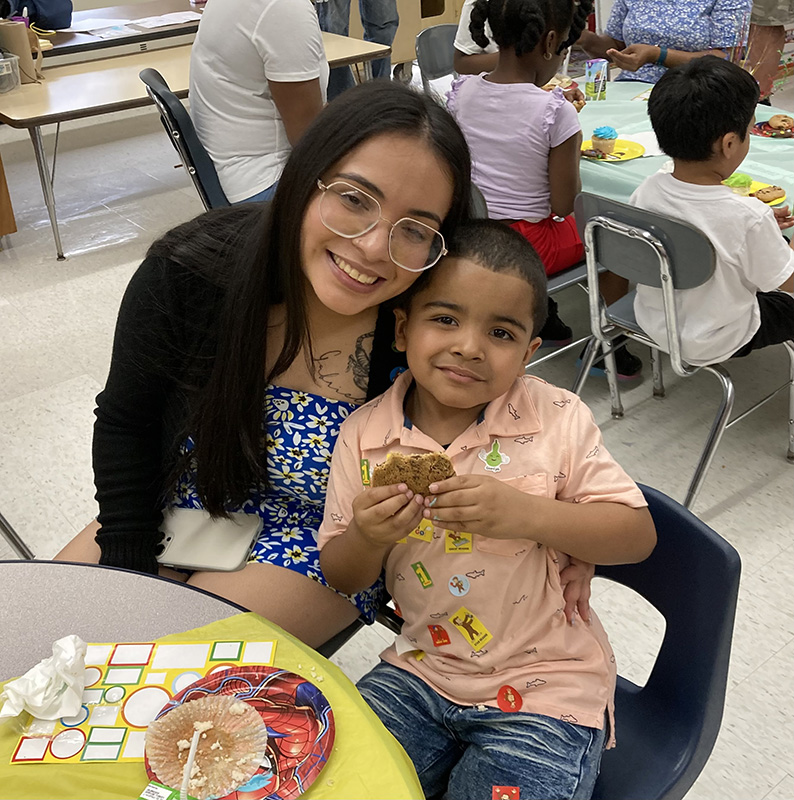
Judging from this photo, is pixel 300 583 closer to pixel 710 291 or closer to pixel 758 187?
pixel 710 291

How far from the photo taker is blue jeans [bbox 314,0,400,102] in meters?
5.55

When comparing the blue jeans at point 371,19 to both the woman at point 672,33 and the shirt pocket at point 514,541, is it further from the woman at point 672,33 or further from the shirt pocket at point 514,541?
the shirt pocket at point 514,541

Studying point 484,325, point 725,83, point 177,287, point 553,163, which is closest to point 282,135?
point 553,163

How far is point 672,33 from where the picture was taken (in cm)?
375

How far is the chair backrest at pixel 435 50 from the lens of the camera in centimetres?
418

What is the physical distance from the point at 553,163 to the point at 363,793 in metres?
2.20

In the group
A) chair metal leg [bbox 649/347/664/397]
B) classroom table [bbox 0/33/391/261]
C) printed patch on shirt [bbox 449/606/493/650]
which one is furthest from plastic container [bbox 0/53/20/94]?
printed patch on shirt [bbox 449/606/493/650]

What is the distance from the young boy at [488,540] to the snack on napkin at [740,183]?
1286 mm

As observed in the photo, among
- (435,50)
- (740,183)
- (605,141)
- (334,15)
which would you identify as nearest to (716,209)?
(740,183)

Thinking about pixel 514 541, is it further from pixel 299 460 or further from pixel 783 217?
pixel 783 217

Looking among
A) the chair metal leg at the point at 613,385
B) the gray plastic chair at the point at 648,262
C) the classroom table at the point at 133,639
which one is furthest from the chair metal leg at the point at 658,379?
the classroom table at the point at 133,639

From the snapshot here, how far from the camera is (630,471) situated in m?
2.58

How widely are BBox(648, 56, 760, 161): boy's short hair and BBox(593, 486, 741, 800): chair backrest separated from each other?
1.24 m

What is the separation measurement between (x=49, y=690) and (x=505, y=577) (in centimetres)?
61
